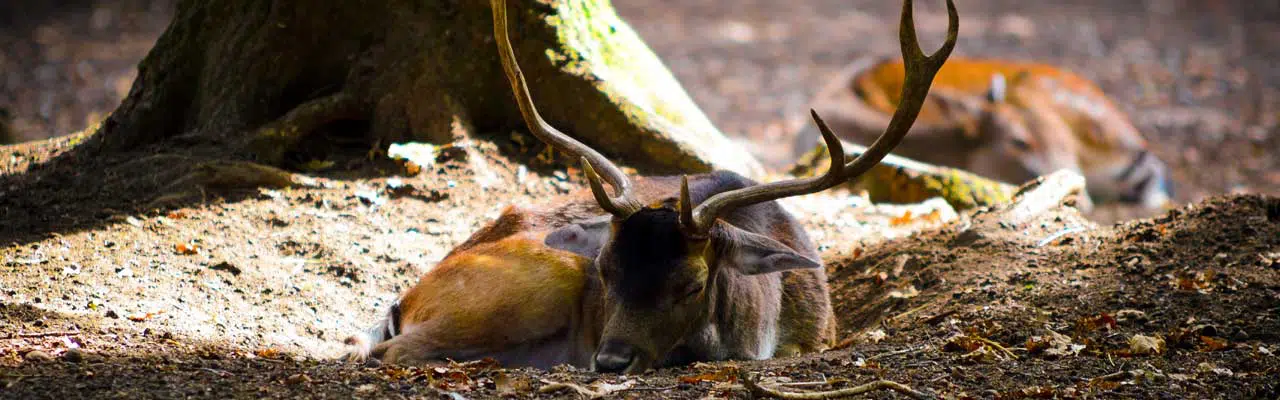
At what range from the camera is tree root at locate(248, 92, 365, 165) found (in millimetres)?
6574

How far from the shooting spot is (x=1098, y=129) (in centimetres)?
1374

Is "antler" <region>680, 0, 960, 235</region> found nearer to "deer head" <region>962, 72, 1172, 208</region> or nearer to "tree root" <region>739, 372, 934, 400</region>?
"tree root" <region>739, 372, 934, 400</region>

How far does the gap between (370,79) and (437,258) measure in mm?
1391

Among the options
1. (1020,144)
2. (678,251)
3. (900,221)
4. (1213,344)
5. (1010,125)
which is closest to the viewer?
(1213,344)

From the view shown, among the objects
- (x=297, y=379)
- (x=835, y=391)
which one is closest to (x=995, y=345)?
(x=835, y=391)

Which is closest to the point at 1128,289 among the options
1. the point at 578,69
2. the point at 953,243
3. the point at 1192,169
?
the point at 953,243

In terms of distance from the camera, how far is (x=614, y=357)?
4.49 m

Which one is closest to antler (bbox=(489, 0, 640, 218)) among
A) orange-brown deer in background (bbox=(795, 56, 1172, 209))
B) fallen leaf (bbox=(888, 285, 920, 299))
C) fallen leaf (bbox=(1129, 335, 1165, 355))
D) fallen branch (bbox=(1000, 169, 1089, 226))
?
fallen leaf (bbox=(888, 285, 920, 299))

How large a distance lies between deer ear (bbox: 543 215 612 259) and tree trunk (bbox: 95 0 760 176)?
216 centimetres

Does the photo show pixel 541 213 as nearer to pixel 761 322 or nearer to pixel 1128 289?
pixel 761 322

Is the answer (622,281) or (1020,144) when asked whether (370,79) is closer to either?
(622,281)

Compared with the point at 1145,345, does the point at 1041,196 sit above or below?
above

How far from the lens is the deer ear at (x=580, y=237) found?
496 cm

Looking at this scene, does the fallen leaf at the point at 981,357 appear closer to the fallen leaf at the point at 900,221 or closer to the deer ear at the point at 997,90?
the fallen leaf at the point at 900,221
